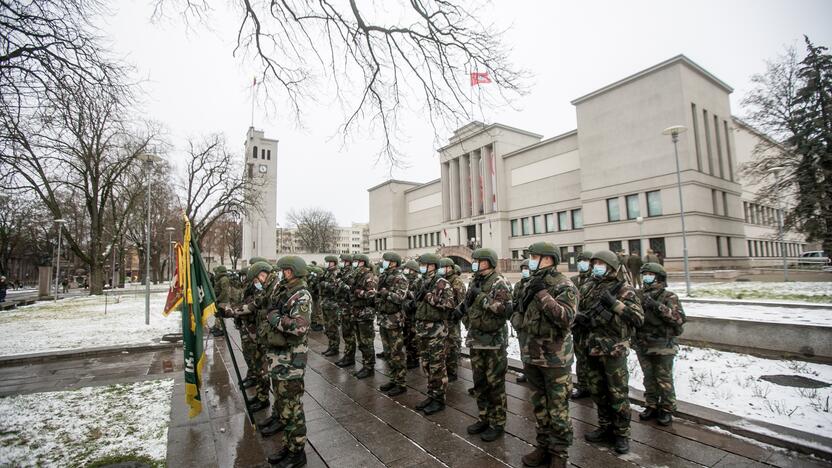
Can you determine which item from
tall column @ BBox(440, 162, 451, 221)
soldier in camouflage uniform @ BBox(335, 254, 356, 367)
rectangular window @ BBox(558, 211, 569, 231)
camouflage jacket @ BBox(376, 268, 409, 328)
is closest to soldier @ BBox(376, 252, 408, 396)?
camouflage jacket @ BBox(376, 268, 409, 328)

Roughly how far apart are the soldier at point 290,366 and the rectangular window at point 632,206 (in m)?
35.8

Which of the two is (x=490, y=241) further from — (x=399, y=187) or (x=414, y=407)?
(x=414, y=407)

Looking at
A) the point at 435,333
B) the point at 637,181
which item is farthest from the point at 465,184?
the point at 435,333

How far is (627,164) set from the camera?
34.1 metres

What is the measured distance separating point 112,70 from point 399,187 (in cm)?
6197

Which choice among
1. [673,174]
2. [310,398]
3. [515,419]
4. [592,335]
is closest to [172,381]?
[310,398]

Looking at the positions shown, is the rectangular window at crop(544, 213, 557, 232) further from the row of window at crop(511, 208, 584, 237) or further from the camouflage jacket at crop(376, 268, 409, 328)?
the camouflage jacket at crop(376, 268, 409, 328)

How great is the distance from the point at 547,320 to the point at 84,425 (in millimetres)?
6061

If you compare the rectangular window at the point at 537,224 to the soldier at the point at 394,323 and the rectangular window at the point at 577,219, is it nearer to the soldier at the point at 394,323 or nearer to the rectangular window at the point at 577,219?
the rectangular window at the point at 577,219

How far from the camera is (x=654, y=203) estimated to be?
32.5 meters

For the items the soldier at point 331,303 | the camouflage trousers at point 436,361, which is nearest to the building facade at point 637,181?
the soldier at point 331,303

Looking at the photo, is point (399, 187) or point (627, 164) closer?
point (627, 164)

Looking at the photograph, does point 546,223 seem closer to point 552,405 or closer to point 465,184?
point 465,184

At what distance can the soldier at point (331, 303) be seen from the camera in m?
9.74
